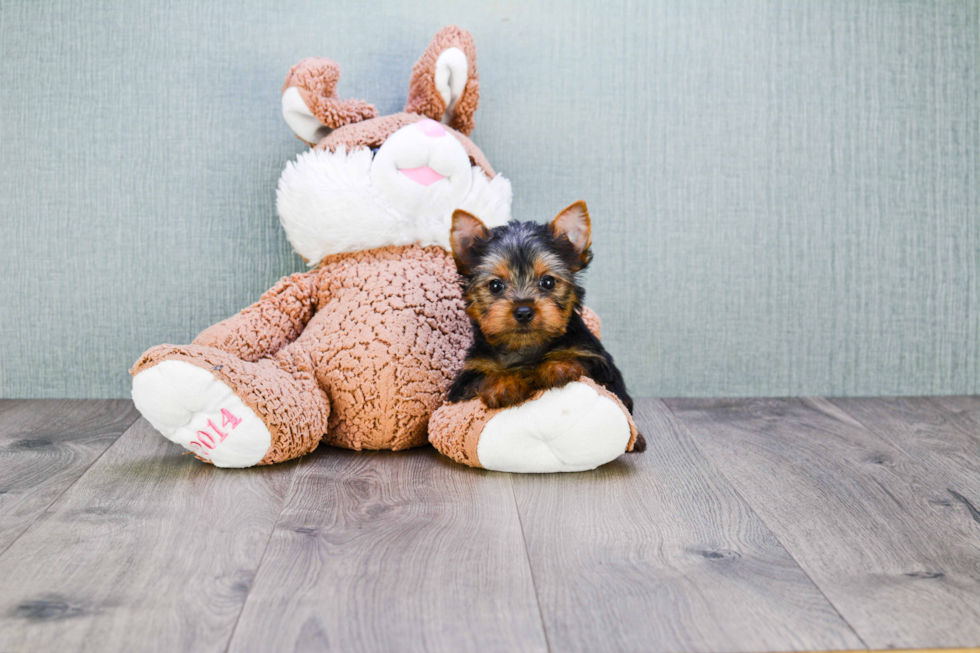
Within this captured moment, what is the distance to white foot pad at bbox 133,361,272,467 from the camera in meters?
1.48

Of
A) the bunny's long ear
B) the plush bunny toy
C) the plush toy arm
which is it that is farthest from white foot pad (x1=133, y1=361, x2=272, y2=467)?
the bunny's long ear

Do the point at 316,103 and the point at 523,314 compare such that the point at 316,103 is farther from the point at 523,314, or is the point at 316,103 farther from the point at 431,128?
the point at 523,314

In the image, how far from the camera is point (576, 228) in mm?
1560

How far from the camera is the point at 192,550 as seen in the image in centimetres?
122

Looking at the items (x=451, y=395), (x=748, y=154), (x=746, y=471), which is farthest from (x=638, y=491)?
(x=748, y=154)

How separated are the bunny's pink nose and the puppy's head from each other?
36 centimetres

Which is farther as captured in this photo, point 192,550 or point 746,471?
point 746,471

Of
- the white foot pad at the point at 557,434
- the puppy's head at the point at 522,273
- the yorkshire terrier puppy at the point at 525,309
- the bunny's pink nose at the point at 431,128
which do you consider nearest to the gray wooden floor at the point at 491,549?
the white foot pad at the point at 557,434

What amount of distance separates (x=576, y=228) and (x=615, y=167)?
2.40 feet

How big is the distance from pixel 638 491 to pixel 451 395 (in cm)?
43

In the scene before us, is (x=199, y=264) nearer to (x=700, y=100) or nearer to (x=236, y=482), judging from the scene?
(x=236, y=482)

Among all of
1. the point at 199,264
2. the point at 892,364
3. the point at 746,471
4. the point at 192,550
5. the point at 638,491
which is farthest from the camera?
the point at 892,364

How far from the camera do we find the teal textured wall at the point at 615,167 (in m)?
2.13

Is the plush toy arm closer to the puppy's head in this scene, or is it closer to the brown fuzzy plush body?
the brown fuzzy plush body
